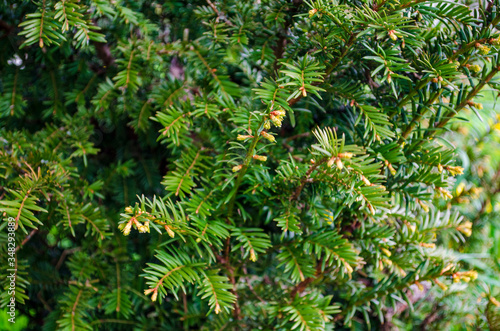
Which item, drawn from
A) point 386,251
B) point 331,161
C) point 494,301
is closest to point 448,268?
point 386,251

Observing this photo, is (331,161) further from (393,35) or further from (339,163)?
(393,35)

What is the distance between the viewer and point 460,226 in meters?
0.70

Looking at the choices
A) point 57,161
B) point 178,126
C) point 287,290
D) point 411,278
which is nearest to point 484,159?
point 411,278

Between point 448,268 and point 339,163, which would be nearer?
point 339,163

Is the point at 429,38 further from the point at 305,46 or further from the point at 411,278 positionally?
the point at 411,278

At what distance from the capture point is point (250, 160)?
1.65 ft

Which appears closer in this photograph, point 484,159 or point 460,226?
point 460,226

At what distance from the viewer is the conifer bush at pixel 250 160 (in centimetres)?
50

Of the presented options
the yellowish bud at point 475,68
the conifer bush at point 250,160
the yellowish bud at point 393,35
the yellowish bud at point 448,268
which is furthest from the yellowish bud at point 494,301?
the yellowish bud at point 393,35

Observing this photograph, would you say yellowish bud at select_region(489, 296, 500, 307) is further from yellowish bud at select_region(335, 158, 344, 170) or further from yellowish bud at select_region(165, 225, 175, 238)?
yellowish bud at select_region(165, 225, 175, 238)

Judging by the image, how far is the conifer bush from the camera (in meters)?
0.50

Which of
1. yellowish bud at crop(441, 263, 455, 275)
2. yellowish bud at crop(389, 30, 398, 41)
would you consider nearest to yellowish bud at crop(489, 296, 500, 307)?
yellowish bud at crop(441, 263, 455, 275)

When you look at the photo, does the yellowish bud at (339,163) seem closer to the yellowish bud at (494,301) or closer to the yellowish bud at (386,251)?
the yellowish bud at (386,251)

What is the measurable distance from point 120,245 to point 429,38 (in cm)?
72
